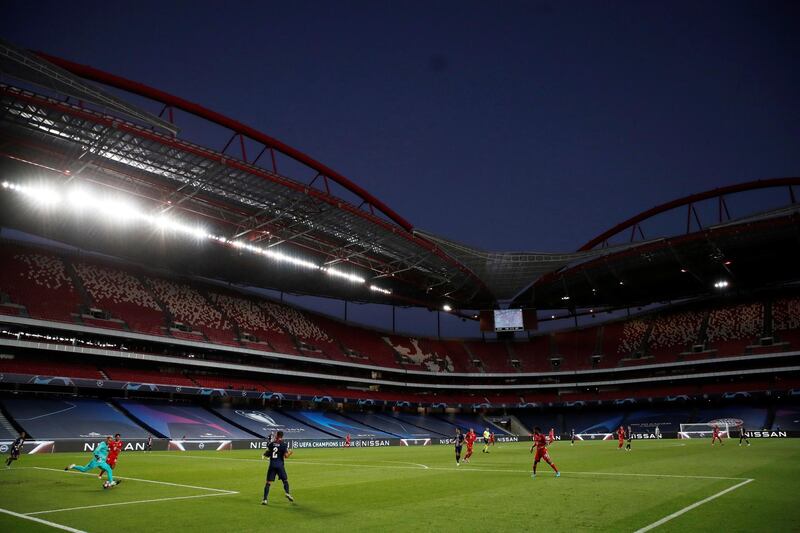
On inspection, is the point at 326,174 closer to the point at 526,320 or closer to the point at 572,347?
the point at 526,320

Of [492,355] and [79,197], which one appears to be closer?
[79,197]

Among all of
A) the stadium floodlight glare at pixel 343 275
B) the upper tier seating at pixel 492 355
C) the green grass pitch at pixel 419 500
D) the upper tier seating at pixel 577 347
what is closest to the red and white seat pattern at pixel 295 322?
the stadium floodlight glare at pixel 343 275

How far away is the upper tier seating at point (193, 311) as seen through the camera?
184ft

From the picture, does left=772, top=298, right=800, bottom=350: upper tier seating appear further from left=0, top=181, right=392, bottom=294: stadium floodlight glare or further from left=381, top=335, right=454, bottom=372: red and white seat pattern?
left=0, top=181, right=392, bottom=294: stadium floodlight glare

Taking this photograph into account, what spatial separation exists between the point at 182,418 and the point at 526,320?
4954 centimetres

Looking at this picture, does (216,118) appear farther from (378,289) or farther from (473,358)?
(473,358)

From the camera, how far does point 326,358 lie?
6619 cm

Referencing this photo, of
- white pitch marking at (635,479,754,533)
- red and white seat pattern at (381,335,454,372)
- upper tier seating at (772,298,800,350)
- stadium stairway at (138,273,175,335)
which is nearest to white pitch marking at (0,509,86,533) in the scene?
white pitch marking at (635,479,754,533)

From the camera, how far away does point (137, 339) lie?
4894 cm

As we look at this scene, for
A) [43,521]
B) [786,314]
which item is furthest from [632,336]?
[43,521]

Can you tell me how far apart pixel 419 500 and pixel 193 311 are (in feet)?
164

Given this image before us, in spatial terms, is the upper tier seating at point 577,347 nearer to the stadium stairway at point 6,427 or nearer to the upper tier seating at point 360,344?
the upper tier seating at point 360,344

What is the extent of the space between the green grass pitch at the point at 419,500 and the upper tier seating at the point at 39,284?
26.3 metres

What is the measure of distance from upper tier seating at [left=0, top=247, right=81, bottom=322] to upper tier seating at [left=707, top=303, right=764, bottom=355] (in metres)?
74.4
